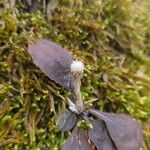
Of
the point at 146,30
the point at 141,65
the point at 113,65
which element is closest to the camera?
the point at 113,65

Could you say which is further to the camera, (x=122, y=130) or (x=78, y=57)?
(x=78, y=57)

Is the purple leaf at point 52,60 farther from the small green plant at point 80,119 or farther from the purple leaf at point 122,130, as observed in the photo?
the purple leaf at point 122,130

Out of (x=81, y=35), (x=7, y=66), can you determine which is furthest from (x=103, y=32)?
(x=7, y=66)

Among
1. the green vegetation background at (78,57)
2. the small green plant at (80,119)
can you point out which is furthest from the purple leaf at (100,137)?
the green vegetation background at (78,57)

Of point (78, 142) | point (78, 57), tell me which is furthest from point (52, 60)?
point (78, 142)

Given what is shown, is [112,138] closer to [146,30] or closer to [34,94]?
[34,94]

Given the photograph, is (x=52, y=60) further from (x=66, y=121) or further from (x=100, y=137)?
(x=100, y=137)

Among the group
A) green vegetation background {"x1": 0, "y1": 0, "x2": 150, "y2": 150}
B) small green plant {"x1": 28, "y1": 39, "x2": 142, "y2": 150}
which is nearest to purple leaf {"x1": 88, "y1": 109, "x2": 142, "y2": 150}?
small green plant {"x1": 28, "y1": 39, "x2": 142, "y2": 150}
